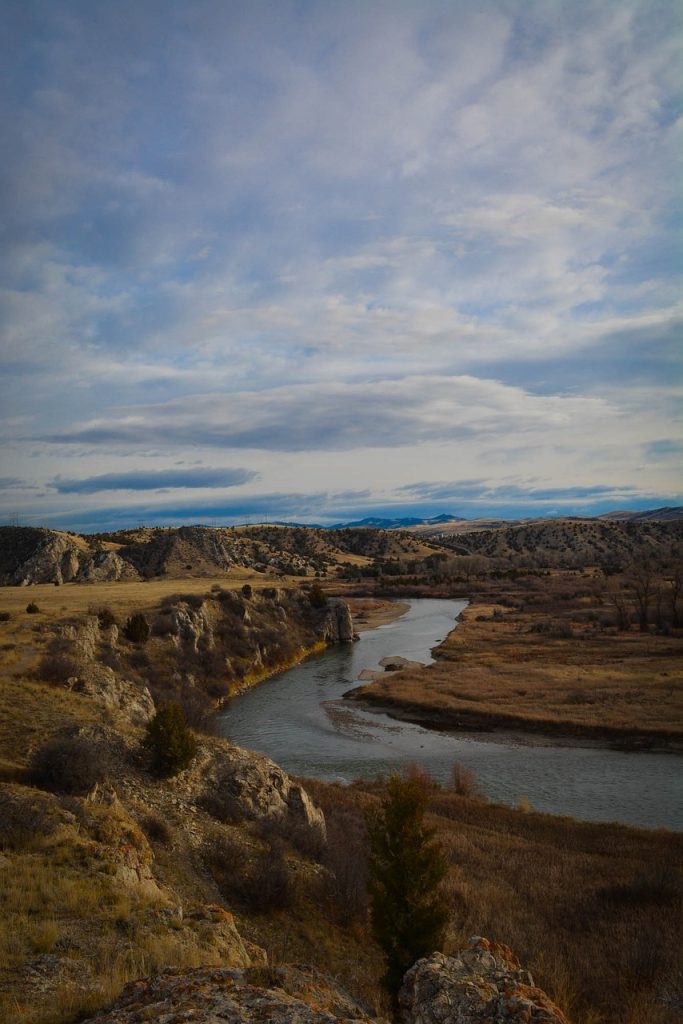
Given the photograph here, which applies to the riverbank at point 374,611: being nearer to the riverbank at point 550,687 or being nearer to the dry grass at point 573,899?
the riverbank at point 550,687

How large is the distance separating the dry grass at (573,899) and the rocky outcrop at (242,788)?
4.32 m

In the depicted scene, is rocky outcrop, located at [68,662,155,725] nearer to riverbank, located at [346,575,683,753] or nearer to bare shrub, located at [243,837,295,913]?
bare shrub, located at [243,837,295,913]

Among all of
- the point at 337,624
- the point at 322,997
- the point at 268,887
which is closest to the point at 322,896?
the point at 268,887

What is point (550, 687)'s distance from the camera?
1961 inches

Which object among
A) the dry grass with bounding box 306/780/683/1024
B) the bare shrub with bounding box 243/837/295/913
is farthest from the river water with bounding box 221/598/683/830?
the bare shrub with bounding box 243/837/295/913

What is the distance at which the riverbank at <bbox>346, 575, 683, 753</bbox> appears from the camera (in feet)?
134

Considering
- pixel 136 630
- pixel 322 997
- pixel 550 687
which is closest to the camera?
pixel 322 997

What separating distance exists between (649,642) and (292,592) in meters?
45.7

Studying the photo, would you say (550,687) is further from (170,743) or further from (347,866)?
(170,743)

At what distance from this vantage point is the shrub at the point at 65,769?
16.8m

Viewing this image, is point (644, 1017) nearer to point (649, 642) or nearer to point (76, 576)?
point (649, 642)

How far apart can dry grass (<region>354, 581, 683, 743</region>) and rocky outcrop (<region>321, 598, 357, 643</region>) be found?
14943mm

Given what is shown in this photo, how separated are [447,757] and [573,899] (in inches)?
769

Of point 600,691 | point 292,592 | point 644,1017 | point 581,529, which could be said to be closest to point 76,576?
point 292,592
